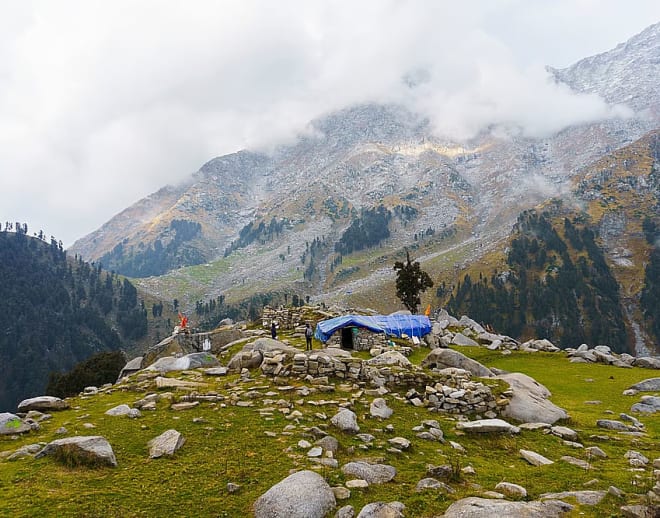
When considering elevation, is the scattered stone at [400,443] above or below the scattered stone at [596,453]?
above

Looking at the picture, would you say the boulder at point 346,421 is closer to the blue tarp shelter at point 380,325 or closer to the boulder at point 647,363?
the blue tarp shelter at point 380,325

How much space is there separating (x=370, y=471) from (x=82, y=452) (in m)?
8.68

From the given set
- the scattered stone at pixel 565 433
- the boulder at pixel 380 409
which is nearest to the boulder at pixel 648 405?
the scattered stone at pixel 565 433

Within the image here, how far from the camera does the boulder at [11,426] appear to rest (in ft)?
50.6

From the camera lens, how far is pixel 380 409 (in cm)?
1816

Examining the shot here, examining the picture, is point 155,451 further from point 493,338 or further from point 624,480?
point 493,338

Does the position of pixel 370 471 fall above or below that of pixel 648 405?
above

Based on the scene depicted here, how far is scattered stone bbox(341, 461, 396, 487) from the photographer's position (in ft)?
38.8

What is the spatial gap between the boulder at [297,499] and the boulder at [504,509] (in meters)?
2.92

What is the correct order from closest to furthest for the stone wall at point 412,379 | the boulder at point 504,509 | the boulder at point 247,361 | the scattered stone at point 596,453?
the boulder at point 504,509 → the scattered stone at point 596,453 → the stone wall at point 412,379 → the boulder at point 247,361

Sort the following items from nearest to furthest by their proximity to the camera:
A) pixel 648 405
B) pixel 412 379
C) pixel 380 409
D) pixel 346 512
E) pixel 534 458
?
pixel 346 512 < pixel 534 458 < pixel 380 409 < pixel 412 379 < pixel 648 405

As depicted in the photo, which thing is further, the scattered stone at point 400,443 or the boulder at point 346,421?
the boulder at point 346,421

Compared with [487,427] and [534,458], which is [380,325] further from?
[534,458]

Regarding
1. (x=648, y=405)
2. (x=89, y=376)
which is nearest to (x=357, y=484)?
(x=648, y=405)
